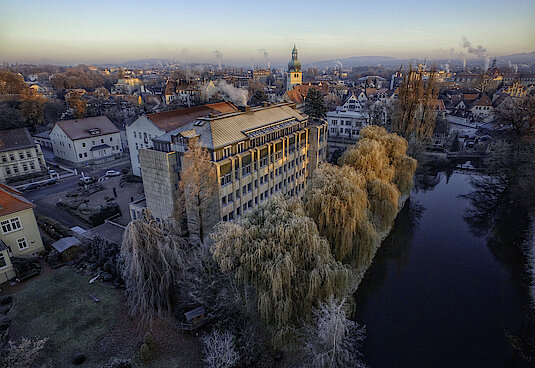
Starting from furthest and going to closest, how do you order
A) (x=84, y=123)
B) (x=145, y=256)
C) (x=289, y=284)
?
(x=84, y=123) → (x=145, y=256) → (x=289, y=284)

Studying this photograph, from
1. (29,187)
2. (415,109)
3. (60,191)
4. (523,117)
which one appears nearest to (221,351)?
(60,191)

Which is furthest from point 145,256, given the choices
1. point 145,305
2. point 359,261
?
point 359,261

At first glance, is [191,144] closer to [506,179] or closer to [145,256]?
[145,256]

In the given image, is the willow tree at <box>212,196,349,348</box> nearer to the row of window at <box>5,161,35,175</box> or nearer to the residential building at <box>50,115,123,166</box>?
the row of window at <box>5,161,35,175</box>

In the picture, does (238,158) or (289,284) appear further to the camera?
(238,158)

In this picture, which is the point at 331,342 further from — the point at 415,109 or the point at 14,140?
the point at 14,140

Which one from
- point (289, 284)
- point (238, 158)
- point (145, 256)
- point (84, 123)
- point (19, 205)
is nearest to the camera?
point (289, 284)
